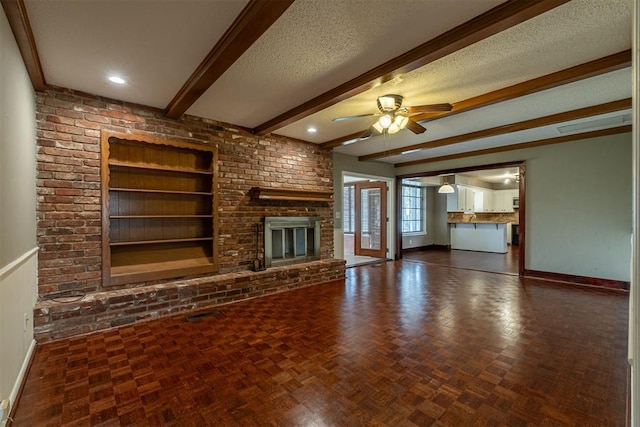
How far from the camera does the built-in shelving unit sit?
10.9 ft

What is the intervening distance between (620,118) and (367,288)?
4.09m

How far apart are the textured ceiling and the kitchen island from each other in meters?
5.04

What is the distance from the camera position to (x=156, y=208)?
368cm

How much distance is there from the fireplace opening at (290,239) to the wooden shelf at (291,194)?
34 centimetres

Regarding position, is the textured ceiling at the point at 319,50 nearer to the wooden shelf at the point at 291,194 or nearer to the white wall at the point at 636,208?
the wooden shelf at the point at 291,194

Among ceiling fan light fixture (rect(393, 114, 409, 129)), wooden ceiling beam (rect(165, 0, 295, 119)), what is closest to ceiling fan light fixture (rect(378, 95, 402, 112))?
ceiling fan light fixture (rect(393, 114, 409, 129))

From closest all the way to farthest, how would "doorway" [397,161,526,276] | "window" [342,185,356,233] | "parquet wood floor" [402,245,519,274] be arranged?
"parquet wood floor" [402,245,519,274] → "doorway" [397,161,526,276] → "window" [342,185,356,233]

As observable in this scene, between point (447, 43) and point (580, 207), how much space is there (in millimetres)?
4389

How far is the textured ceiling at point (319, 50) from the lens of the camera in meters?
1.85

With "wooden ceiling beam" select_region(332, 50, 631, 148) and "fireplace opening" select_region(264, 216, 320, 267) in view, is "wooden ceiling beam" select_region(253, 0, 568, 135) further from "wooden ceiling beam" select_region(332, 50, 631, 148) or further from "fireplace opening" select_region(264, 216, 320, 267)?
"fireplace opening" select_region(264, 216, 320, 267)

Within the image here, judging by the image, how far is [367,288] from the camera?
445 cm

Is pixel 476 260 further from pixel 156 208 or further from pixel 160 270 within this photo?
pixel 156 208

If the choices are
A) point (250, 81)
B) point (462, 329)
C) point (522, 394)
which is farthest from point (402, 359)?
point (250, 81)

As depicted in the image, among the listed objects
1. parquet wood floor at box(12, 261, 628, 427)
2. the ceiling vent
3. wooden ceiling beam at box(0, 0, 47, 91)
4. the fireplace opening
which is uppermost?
the ceiling vent
